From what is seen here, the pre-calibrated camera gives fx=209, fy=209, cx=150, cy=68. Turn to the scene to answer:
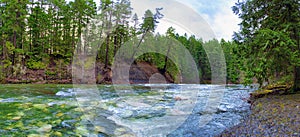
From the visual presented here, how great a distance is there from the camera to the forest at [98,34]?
9773mm

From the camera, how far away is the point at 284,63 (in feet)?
32.6

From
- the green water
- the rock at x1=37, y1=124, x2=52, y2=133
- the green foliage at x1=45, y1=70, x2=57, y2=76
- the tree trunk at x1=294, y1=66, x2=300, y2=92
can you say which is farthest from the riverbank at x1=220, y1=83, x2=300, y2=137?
the green foliage at x1=45, y1=70, x2=57, y2=76

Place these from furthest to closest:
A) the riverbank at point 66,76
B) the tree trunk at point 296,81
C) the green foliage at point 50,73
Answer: the green foliage at point 50,73
the riverbank at point 66,76
the tree trunk at point 296,81

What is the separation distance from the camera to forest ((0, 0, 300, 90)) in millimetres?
9773

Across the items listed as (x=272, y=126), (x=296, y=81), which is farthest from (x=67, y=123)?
(x=296, y=81)

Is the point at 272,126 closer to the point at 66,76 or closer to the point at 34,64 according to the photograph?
the point at 66,76

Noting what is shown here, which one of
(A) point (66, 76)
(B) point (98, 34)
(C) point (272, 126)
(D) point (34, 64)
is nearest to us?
(C) point (272, 126)

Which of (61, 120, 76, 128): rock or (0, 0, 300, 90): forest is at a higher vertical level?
(0, 0, 300, 90): forest

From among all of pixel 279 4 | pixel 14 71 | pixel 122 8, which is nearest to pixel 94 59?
pixel 122 8

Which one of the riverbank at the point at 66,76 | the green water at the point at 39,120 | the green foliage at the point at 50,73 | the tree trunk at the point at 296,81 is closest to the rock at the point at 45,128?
the green water at the point at 39,120

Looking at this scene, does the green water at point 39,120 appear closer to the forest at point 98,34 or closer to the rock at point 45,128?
the rock at point 45,128

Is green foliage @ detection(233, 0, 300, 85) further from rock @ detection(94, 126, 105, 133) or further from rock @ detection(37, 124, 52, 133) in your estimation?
rock @ detection(37, 124, 52, 133)

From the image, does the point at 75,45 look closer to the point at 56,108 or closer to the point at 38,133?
the point at 56,108

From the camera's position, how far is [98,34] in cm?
2997
